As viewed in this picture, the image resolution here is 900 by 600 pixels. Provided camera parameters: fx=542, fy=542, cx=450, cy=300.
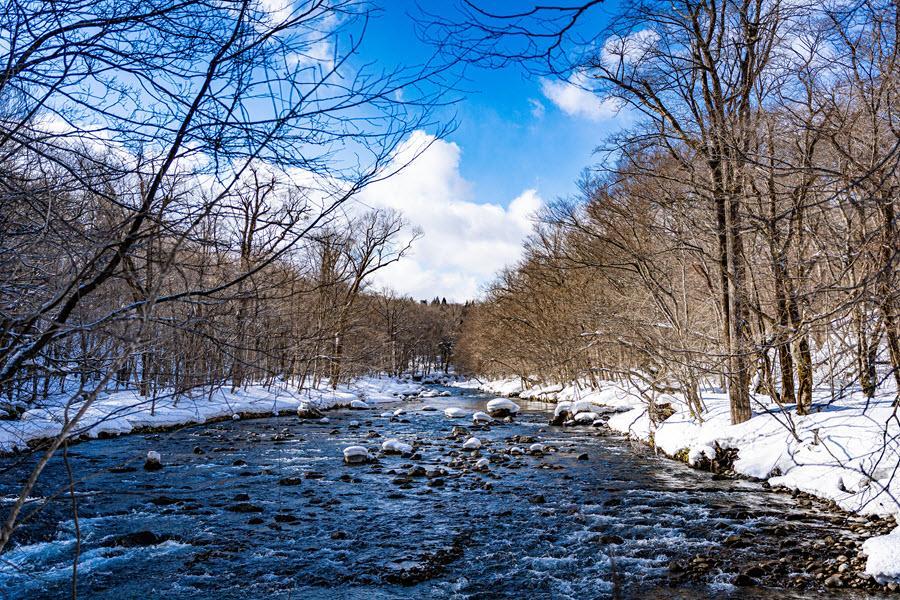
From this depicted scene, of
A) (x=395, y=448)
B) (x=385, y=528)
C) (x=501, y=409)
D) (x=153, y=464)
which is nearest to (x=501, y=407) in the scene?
(x=501, y=409)

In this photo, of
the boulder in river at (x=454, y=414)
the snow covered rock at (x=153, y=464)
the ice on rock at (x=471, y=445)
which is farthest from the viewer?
the boulder in river at (x=454, y=414)

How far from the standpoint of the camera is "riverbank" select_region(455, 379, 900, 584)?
624 cm

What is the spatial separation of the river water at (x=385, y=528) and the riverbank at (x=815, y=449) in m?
0.61

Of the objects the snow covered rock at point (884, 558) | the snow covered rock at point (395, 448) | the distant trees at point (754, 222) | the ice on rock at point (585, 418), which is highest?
the distant trees at point (754, 222)

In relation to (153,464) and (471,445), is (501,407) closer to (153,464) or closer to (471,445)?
(471,445)

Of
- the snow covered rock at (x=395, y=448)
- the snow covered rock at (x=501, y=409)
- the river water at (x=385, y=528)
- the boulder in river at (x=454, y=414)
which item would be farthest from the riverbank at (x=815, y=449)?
the boulder in river at (x=454, y=414)

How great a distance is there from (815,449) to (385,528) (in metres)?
7.25

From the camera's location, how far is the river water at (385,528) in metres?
5.88

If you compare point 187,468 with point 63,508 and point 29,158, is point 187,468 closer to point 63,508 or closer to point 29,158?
point 63,508

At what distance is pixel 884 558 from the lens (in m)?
5.46

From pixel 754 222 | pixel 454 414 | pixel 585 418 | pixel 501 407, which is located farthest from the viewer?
pixel 454 414

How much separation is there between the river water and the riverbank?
0.61m

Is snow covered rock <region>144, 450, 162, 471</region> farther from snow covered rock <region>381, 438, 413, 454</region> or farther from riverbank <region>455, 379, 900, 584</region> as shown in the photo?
riverbank <region>455, 379, 900, 584</region>

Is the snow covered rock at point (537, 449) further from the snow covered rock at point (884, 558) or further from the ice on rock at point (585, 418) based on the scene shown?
the snow covered rock at point (884, 558)
